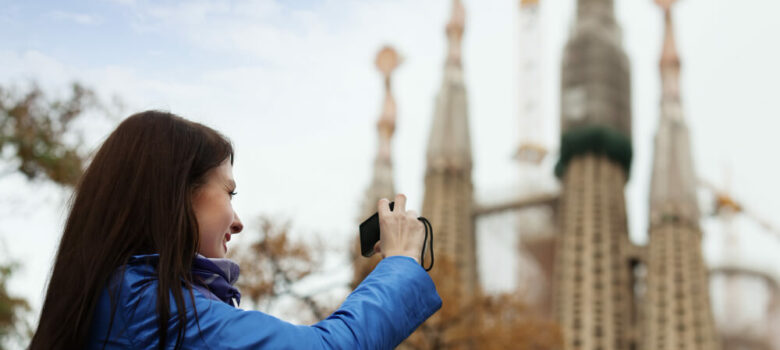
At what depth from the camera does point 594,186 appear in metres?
39.3

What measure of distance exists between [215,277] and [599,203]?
38240mm

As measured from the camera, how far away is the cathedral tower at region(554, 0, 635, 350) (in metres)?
36.5

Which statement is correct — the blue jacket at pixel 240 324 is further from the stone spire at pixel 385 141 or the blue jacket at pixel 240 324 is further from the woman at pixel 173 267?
the stone spire at pixel 385 141

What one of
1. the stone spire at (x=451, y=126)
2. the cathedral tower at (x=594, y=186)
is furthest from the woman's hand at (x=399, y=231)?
the stone spire at (x=451, y=126)

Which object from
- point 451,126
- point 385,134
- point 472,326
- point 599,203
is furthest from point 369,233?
point 385,134

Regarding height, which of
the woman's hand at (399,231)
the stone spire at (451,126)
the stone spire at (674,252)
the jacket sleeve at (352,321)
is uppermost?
the woman's hand at (399,231)

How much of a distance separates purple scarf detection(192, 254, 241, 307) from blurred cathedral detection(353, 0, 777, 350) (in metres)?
32.5

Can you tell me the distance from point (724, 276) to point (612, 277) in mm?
25798

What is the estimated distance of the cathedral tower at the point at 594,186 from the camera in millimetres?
36531

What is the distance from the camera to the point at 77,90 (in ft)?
33.7

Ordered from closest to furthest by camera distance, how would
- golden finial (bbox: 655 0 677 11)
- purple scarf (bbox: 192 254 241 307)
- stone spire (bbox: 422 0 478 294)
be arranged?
purple scarf (bbox: 192 254 241 307), stone spire (bbox: 422 0 478 294), golden finial (bbox: 655 0 677 11)

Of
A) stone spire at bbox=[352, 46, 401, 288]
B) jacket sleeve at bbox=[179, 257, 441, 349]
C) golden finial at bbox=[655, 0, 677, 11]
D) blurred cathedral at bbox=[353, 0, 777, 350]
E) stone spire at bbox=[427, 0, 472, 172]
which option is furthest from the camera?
golden finial at bbox=[655, 0, 677, 11]

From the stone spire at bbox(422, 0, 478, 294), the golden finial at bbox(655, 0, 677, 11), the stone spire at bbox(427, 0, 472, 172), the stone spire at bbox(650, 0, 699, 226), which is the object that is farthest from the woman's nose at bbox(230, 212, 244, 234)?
the golden finial at bbox(655, 0, 677, 11)

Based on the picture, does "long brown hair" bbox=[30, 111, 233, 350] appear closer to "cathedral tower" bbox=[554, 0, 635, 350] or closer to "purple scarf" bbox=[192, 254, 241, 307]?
"purple scarf" bbox=[192, 254, 241, 307]
